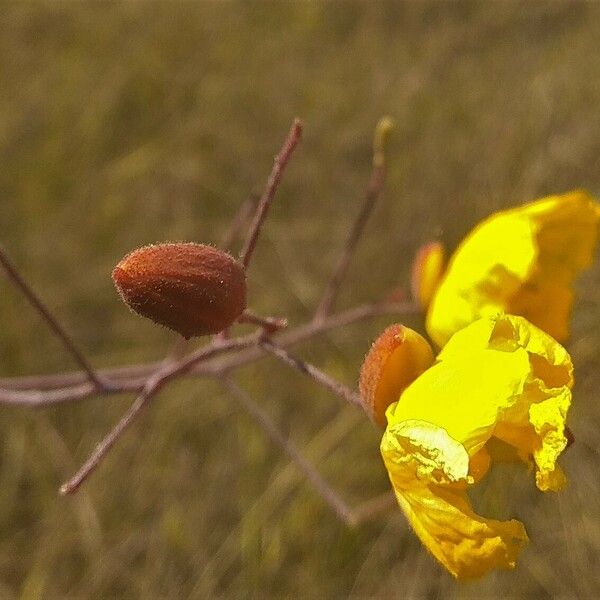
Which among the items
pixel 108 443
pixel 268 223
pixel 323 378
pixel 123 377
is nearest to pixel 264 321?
pixel 323 378

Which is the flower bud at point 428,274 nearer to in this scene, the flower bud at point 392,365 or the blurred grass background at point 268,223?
the flower bud at point 392,365

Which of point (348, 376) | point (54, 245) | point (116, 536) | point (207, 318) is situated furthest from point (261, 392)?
point (207, 318)

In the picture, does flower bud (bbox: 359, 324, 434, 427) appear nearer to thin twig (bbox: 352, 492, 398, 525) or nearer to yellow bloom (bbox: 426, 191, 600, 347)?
yellow bloom (bbox: 426, 191, 600, 347)

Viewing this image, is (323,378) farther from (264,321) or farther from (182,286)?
(182,286)

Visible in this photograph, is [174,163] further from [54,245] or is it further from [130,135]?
[54,245]

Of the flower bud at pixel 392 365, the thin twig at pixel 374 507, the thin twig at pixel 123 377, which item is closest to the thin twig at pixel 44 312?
the thin twig at pixel 123 377

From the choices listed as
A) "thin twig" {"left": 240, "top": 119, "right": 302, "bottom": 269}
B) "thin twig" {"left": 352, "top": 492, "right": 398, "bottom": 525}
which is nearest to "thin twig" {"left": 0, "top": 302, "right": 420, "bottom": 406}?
"thin twig" {"left": 240, "top": 119, "right": 302, "bottom": 269}
